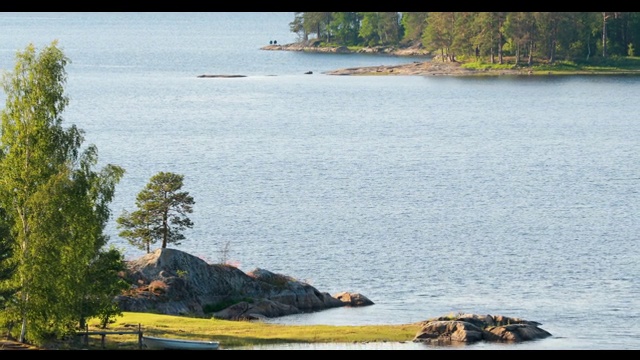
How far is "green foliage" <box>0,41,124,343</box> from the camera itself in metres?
30.2

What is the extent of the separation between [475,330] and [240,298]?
1135 cm

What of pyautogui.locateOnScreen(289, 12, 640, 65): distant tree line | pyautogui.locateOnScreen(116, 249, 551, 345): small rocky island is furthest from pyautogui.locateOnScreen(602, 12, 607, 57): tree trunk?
pyautogui.locateOnScreen(116, 249, 551, 345): small rocky island

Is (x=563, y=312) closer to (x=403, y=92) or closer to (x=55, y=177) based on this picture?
(x=55, y=177)

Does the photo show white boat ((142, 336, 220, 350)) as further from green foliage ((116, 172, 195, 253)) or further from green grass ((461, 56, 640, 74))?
green grass ((461, 56, 640, 74))

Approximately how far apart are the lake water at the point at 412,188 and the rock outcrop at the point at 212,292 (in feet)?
5.59

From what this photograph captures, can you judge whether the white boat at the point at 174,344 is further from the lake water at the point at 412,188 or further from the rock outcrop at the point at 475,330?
the rock outcrop at the point at 475,330

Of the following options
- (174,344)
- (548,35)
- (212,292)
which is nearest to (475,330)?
(212,292)

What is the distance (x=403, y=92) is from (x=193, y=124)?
50178mm

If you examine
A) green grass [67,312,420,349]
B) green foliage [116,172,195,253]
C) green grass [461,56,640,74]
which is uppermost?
green grass [461,56,640,74]

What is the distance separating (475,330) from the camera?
135ft

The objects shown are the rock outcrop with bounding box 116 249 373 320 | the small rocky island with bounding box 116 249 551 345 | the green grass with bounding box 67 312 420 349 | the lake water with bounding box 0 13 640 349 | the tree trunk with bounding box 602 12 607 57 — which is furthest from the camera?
the tree trunk with bounding box 602 12 607 57

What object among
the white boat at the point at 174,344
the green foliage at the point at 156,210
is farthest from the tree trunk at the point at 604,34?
the white boat at the point at 174,344

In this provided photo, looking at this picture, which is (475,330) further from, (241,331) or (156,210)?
(156,210)

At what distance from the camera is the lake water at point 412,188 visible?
173 feet
